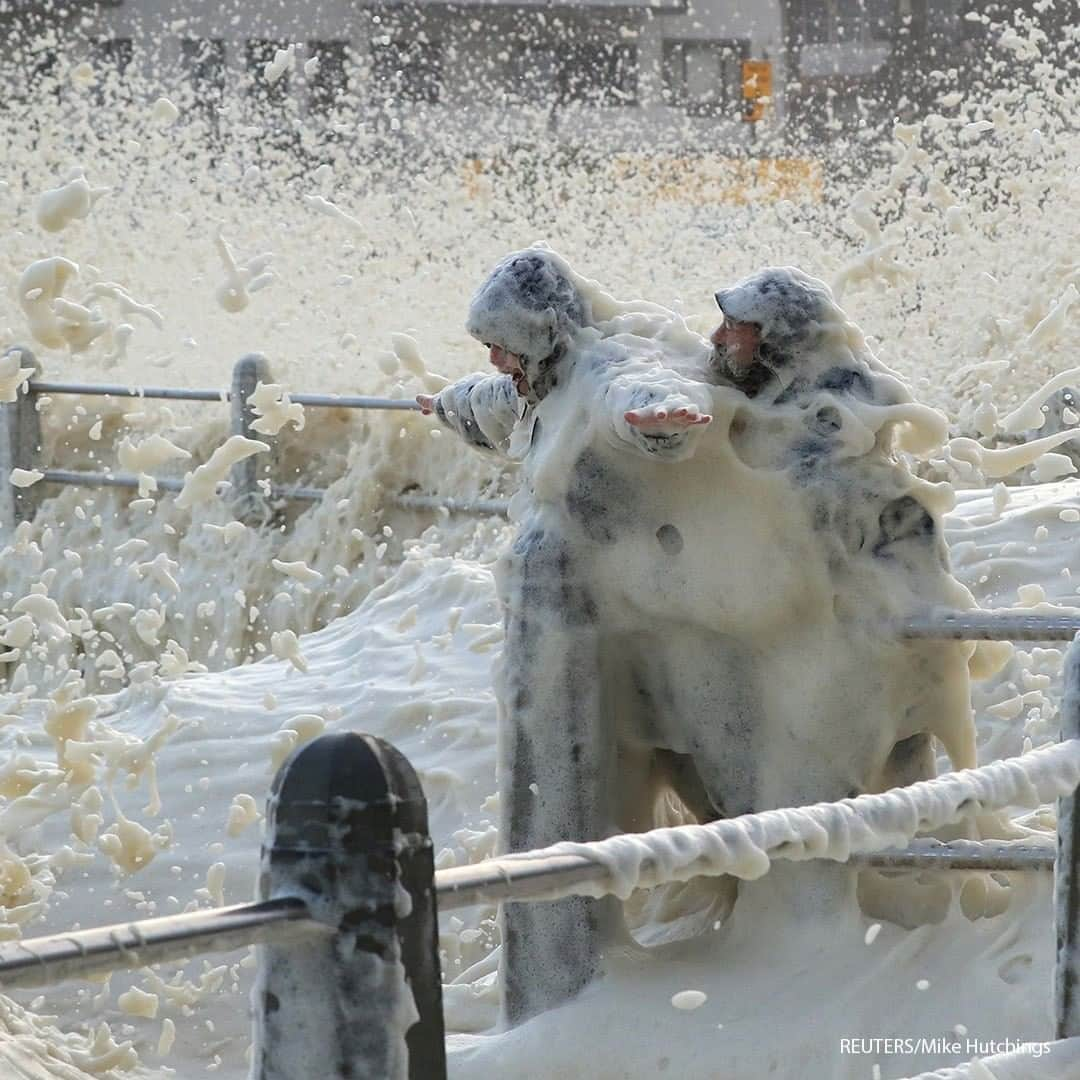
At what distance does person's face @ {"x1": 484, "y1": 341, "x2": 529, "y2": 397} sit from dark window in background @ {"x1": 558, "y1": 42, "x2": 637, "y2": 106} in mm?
14128

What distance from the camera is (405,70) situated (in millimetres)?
16797

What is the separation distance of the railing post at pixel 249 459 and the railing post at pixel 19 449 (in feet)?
4.00

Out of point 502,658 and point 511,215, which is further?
point 511,215

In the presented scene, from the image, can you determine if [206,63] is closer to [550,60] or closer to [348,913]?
[550,60]

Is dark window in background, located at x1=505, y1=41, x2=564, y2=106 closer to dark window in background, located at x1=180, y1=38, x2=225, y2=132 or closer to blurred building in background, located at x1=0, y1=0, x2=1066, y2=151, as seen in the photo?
blurred building in background, located at x1=0, y1=0, x2=1066, y2=151

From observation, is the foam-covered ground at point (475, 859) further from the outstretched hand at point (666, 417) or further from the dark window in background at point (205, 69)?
the dark window in background at point (205, 69)

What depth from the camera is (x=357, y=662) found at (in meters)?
5.23

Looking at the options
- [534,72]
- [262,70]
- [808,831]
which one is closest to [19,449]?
[808,831]

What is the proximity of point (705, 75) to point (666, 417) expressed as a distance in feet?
47.8

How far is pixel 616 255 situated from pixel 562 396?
9256 millimetres

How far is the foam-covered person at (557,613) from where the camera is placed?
2902 mm

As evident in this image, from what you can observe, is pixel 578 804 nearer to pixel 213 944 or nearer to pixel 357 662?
pixel 213 944

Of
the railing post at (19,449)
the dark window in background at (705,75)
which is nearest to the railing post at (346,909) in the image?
the railing post at (19,449)

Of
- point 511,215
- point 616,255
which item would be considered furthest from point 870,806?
point 511,215
